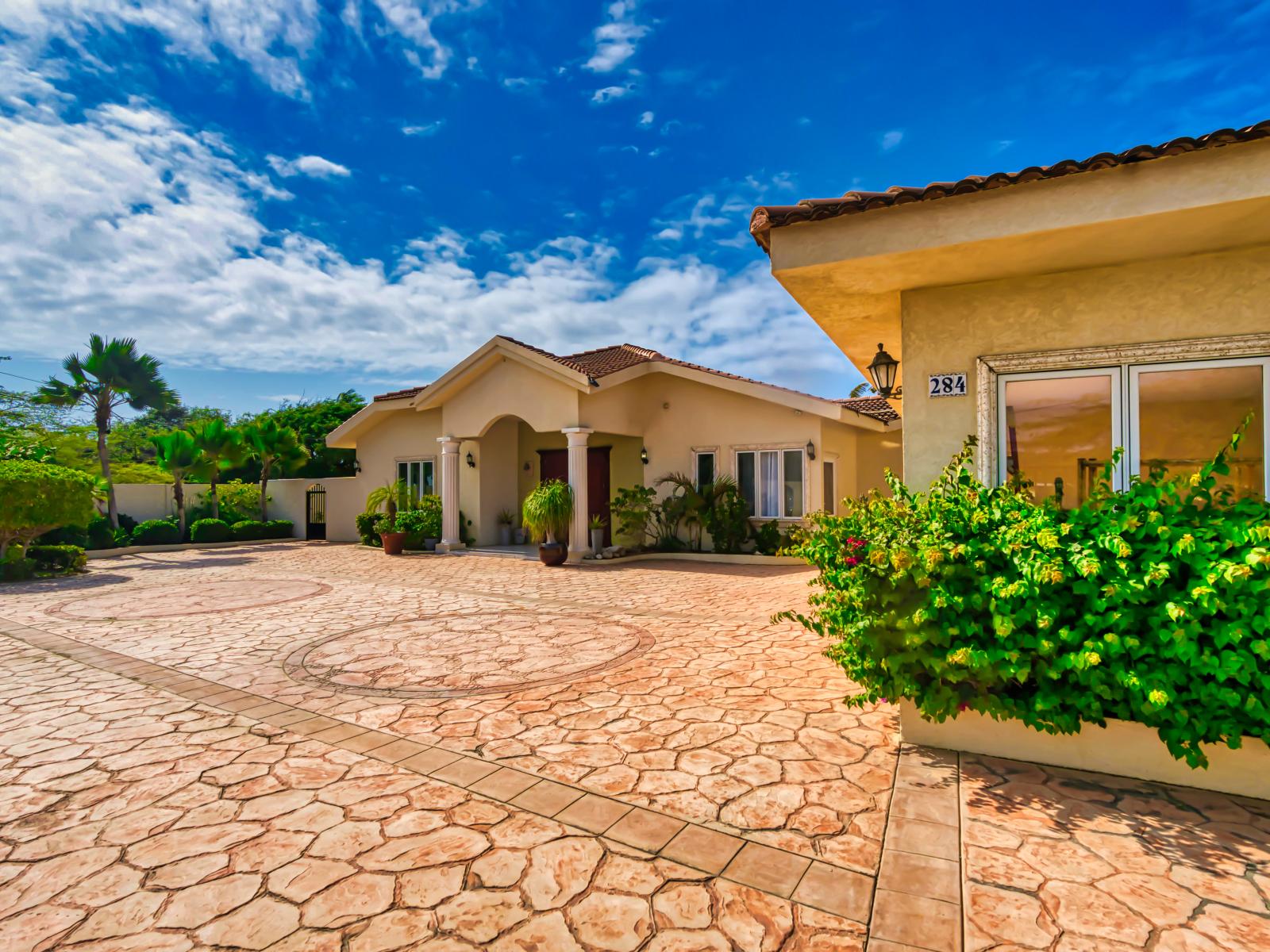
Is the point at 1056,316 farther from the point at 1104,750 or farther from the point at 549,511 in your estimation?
the point at 549,511

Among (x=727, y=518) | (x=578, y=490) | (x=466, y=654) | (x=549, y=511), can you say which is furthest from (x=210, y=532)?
(x=466, y=654)

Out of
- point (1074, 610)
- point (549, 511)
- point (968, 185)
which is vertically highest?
point (968, 185)

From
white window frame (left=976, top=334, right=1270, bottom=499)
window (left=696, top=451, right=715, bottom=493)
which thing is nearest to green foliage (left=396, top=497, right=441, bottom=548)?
window (left=696, top=451, right=715, bottom=493)

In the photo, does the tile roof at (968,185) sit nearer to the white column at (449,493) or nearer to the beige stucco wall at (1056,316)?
the beige stucco wall at (1056,316)

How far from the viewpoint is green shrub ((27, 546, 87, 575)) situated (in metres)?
15.7

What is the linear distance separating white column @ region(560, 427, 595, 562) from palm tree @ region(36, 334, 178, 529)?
16413mm

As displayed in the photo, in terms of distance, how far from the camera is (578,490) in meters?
16.0

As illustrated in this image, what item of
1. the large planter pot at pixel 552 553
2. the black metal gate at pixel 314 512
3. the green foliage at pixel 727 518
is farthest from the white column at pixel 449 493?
the black metal gate at pixel 314 512

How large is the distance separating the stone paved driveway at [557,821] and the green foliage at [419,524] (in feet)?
40.4

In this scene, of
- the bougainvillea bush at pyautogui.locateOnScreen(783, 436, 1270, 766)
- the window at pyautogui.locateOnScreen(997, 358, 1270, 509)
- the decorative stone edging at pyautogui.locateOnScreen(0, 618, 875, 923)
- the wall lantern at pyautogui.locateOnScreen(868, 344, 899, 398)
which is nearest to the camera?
the decorative stone edging at pyautogui.locateOnScreen(0, 618, 875, 923)

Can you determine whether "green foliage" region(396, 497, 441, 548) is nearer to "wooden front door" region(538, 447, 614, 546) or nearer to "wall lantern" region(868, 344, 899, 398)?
"wooden front door" region(538, 447, 614, 546)

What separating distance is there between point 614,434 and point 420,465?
7.87 meters

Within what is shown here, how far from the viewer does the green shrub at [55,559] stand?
1571 centimetres

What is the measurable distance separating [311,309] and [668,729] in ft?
83.5
